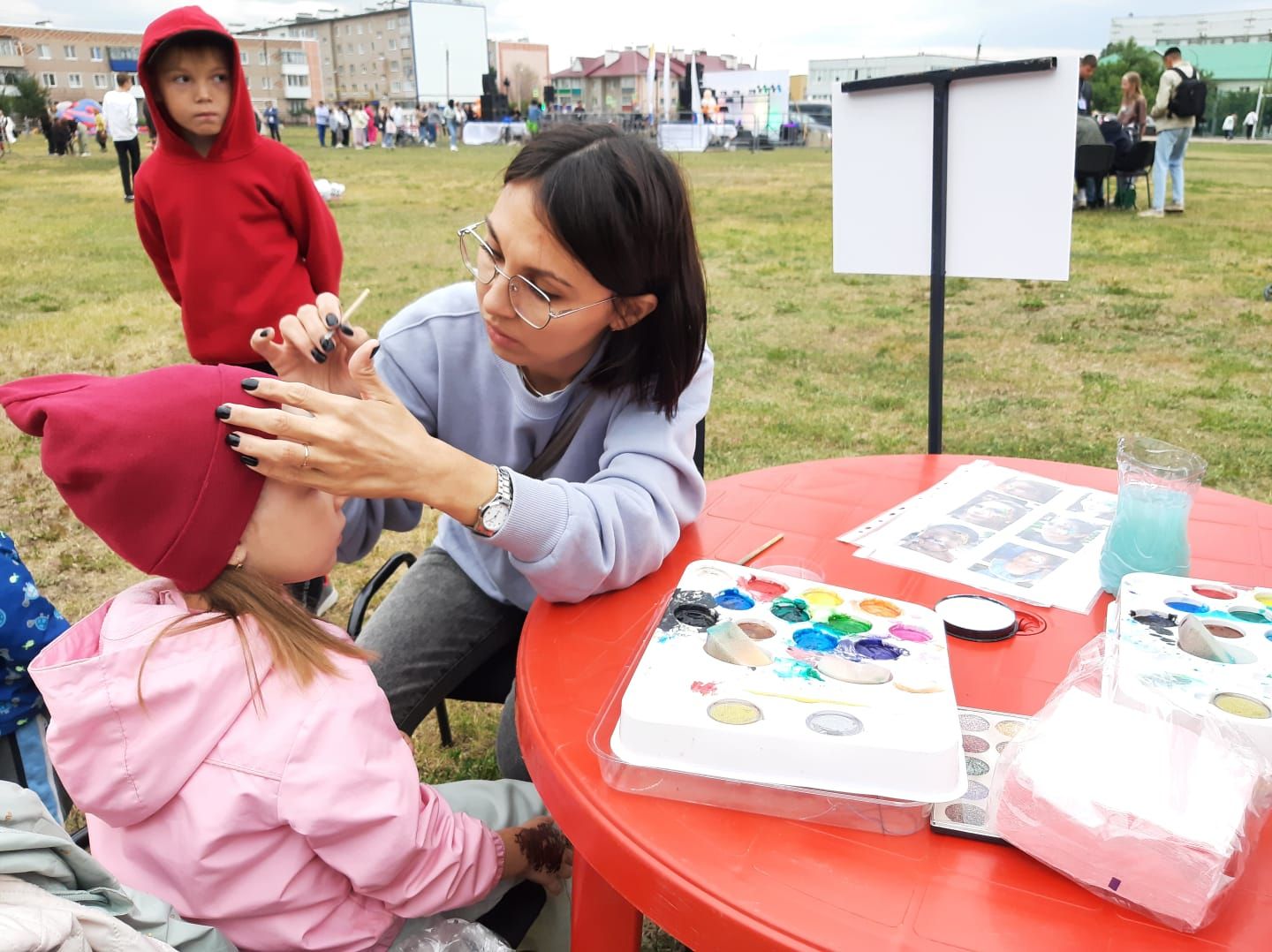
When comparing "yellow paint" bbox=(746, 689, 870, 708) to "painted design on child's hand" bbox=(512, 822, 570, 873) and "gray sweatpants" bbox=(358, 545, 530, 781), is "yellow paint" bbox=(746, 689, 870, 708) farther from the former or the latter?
"gray sweatpants" bbox=(358, 545, 530, 781)

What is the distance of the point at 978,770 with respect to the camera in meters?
0.90

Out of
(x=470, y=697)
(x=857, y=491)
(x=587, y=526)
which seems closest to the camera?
(x=587, y=526)

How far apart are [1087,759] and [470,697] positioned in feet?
4.09

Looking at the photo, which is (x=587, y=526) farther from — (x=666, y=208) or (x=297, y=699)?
(x=666, y=208)

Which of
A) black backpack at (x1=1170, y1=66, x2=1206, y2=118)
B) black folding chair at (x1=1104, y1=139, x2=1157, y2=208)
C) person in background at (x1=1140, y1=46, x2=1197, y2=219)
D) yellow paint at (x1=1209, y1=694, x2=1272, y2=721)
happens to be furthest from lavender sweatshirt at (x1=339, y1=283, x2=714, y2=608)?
black folding chair at (x1=1104, y1=139, x2=1157, y2=208)

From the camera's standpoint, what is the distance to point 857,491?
1.66 m

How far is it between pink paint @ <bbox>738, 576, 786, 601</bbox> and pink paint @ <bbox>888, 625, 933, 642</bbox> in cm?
15

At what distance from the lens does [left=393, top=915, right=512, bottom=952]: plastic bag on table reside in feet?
3.55

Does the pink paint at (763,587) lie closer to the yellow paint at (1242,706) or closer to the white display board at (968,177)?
the yellow paint at (1242,706)

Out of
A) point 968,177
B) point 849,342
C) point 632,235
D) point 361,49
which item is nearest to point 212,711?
point 632,235

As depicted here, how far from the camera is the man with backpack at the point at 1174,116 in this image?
9023mm

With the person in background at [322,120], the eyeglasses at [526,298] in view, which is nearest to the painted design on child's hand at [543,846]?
the eyeglasses at [526,298]

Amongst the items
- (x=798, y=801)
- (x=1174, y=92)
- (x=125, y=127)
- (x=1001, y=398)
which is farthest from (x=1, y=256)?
(x=1174, y=92)

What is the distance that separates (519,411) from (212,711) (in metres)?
0.72
